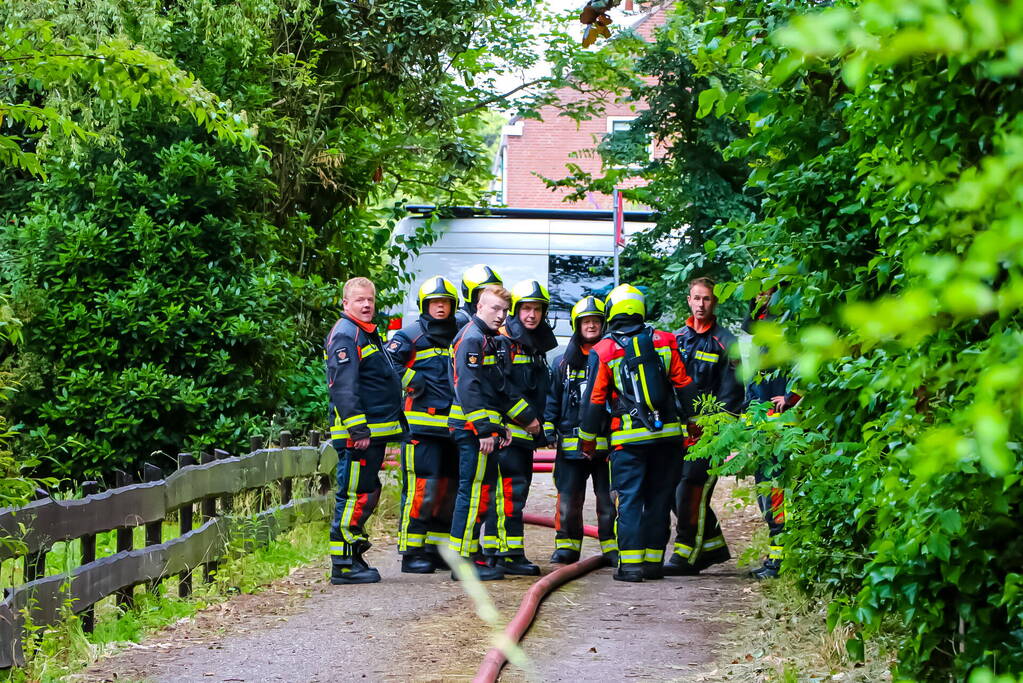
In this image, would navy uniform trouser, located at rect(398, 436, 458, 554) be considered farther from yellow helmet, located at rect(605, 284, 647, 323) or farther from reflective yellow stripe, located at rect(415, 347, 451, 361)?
yellow helmet, located at rect(605, 284, 647, 323)

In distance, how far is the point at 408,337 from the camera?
30.7 ft

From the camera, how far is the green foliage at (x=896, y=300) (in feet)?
4.83

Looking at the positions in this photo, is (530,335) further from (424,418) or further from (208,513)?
(208,513)

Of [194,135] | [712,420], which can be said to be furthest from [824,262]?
[194,135]

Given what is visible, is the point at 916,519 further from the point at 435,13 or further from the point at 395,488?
the point at 435,13

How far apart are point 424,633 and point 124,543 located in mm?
1767

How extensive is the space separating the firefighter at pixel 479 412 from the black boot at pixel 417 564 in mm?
353

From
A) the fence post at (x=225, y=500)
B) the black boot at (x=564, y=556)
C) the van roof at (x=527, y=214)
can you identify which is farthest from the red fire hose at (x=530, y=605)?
the van roof at (x=527, y=214)

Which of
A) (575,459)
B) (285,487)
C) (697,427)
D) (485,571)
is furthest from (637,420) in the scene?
(285,487)

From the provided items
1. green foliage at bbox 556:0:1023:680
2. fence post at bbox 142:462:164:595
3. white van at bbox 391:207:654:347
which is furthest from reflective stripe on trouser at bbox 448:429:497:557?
white van at bbox 391:207:654:347

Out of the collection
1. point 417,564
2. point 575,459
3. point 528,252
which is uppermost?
point 528,252

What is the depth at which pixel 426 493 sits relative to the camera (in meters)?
9.34

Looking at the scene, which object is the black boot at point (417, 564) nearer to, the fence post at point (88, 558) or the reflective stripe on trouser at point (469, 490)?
the reflective stripe on trouser at point (469, 490)

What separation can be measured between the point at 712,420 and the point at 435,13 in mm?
9998
